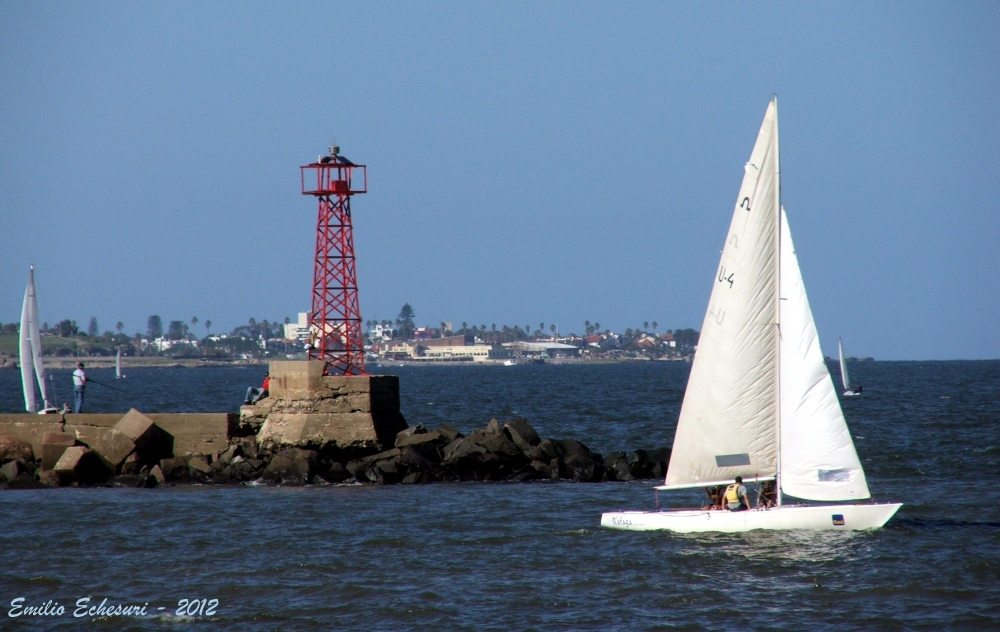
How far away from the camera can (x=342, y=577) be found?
1616cm

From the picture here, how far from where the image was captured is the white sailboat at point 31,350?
3030 cm

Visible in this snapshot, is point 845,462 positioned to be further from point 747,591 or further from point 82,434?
point 82,434

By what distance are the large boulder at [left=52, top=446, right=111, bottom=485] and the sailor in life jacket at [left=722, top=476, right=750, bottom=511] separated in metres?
13.8

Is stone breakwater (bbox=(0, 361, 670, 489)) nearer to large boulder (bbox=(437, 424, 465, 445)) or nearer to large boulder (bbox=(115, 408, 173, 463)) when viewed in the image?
large boulder (bbox=(115, 408, 173, 463))

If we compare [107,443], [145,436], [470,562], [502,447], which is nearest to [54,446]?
[107,443]

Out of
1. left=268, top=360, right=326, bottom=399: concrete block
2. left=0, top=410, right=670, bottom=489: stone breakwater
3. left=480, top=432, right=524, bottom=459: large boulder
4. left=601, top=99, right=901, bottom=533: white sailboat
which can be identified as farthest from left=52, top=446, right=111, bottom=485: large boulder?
left=601, top=99, right=901, bottom=533: white sailboat

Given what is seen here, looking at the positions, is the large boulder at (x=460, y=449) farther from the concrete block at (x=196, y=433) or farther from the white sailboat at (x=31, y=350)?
the white sailboat at (x=31, y=350)

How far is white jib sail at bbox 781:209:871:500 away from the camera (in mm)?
16859

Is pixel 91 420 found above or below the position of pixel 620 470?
above

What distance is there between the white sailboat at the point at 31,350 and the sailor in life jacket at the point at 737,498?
19.3 metres

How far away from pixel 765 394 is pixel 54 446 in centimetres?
1545

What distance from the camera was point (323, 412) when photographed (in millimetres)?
25172

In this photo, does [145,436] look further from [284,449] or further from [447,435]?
[447,435]

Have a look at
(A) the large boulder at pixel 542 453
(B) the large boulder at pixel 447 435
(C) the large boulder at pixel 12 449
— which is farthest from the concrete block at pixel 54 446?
(A) the large boulder at pixel 542 453
